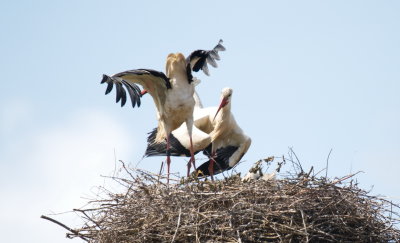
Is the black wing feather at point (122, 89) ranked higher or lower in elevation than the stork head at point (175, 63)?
lower

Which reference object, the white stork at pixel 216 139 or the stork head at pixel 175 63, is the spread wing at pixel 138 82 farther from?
the white stork at pixel 216 139

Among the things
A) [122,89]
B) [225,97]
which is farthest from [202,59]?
[122,89]

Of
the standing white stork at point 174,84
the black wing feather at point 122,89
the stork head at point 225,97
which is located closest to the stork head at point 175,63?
→ the standing white stork at point 174,84

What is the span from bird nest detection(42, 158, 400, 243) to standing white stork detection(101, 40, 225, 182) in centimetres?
154

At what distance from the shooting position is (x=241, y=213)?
6.96 metres

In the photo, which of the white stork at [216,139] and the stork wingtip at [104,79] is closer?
the stork wingtip at [104,79]

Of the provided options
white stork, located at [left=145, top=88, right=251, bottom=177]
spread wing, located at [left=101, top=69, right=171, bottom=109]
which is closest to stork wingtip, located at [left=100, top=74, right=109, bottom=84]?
spread wing, located at [left=101, top=69, right=171, bottom=109]

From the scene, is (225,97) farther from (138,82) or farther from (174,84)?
(138,82)

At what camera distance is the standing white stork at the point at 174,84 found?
8.88 m

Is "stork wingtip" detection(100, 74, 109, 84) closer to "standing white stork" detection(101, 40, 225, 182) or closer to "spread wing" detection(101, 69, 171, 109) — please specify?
"spread wing" detection(101, 69, 171, 109)

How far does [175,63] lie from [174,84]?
0.20m

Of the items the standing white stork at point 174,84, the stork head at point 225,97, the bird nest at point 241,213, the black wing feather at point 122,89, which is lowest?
the bird nest at point 241,213

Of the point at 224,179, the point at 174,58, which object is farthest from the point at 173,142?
the point at 224,179

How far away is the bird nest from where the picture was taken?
6.91 m
